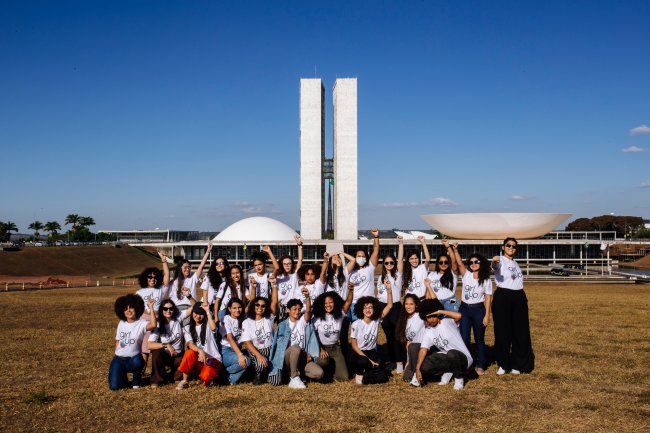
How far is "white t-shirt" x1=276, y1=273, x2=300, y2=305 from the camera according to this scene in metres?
8.27

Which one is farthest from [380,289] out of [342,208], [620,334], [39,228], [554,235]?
[39,228]

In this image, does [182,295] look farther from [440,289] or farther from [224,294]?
[440,289]

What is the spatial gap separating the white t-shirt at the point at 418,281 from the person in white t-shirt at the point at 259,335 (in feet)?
7.27

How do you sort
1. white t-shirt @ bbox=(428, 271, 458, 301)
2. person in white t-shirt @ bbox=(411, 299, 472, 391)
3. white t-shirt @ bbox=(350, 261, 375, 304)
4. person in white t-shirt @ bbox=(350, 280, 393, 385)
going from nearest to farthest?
person in white t-shirt @ bbox=(411, 299, 472, 391)
person in white t-shirt @ bbox=(350, 280, 393, 385)
white t-shirt @ bbox=(428, 271, 458, 301)
white t-shirt @ bbox=(350, 261, 375, 304)

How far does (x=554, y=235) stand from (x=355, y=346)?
7020cm

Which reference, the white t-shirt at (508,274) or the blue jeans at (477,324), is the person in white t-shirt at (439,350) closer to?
the blue jeans at (477,324)

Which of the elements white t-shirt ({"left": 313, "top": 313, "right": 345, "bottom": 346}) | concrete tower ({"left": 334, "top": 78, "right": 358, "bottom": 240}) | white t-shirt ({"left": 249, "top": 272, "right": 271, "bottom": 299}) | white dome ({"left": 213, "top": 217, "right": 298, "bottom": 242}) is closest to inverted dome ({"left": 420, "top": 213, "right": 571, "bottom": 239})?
concrete tower ({"left": 334, "top": 78, "right": 358, "bottom": 240})

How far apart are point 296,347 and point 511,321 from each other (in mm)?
3036

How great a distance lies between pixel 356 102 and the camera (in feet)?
190

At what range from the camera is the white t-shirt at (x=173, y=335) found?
7219mm

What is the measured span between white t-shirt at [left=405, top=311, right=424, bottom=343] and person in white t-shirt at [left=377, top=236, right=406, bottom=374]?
0.55 meters

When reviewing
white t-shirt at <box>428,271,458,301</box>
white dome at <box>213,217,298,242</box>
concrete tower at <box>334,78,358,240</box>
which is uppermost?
concrete tower at <box>334,78,358,240</box>

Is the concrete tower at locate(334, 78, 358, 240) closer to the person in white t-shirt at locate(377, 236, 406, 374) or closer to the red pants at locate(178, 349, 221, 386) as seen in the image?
the person in white t-shirt at locate(377, 236, 406, 374)

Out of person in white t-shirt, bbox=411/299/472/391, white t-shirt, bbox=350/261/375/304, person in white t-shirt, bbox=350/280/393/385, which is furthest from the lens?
white t-shirt, bbox=350/261/375/304
